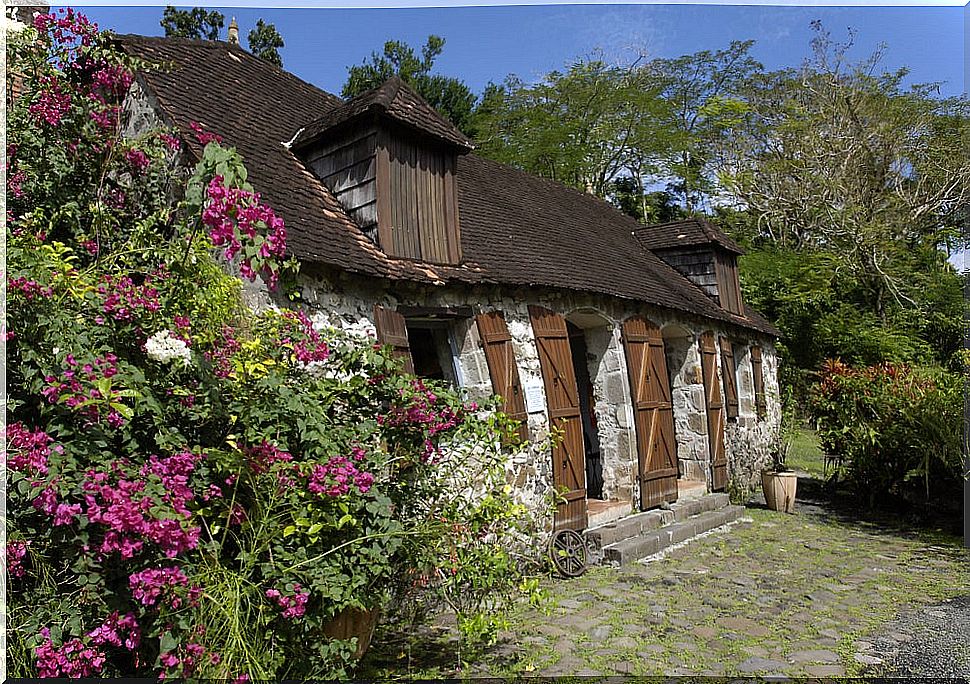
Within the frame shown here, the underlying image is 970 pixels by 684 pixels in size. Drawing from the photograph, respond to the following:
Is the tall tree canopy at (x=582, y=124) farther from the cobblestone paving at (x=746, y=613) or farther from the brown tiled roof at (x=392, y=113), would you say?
the cobblestone paving at (x=746, y=613)

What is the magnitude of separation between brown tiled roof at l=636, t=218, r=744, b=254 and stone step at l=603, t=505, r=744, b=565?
4440 millimetres

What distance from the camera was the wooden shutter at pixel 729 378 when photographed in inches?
454

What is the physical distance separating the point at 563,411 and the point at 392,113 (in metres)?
3.25

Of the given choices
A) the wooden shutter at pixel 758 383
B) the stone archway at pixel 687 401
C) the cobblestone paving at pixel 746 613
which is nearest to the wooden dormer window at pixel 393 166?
the cobblestone paving at pixel 746 613

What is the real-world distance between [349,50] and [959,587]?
260 inches

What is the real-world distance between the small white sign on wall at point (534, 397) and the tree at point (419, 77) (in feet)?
24.0

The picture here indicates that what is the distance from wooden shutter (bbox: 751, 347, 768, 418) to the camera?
12.8 metres

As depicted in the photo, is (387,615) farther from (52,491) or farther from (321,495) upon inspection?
(52,491)

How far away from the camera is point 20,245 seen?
3.43 meters

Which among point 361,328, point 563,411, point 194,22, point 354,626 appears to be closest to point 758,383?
point 563,411

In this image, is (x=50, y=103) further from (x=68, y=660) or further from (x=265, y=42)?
(x=265, y=42)

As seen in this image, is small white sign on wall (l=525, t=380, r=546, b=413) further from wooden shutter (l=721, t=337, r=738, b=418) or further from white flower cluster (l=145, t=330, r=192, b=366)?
wooden shutter (l=721, t=337, r=738, b=418)

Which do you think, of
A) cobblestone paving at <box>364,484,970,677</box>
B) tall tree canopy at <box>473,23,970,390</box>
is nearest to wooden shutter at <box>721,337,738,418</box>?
cobblestone paving at <box>364,484,970,677</box>

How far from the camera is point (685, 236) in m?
12.5
